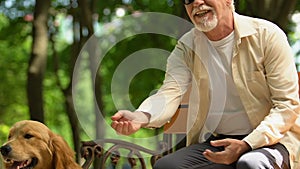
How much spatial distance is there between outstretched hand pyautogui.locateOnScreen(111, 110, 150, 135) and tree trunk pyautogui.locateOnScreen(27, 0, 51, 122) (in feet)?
18.9

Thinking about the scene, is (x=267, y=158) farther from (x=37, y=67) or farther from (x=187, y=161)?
(x=37, y=67)

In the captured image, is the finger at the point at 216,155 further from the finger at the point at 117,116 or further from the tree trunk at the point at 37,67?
the tree trunk at the point at 37,67

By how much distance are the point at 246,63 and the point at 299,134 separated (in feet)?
1.49

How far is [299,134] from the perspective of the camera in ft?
11.9

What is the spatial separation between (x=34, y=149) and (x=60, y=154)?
0.20 m

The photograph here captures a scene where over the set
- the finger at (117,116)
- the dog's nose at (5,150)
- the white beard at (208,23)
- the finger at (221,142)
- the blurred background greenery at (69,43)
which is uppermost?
the white beard at (208,23)

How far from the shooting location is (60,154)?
4910 millimetres

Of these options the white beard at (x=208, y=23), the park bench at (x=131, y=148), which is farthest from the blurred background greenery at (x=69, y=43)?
the white beard at (x=208, y=23)

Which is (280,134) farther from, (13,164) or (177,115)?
(13,164)

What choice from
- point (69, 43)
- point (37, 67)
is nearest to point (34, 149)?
point (37, 67)

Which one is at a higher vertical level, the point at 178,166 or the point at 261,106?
the point at 261,106

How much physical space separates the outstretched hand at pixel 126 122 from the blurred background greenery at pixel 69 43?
440 cm

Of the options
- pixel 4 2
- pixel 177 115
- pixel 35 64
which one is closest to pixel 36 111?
pixel 35 64

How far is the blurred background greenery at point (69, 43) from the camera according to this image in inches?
366
